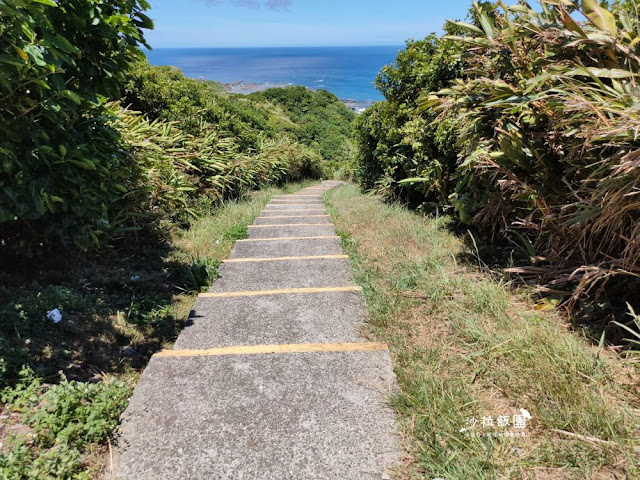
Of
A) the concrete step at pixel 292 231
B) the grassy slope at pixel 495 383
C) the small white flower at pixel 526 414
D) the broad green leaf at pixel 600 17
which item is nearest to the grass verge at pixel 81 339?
the concrete step at pixel 292 231

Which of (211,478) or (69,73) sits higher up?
(69,73)

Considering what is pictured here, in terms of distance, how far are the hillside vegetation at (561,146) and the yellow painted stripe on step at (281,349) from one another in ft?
4.23

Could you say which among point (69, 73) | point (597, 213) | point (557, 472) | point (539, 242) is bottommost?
point (557, 472)

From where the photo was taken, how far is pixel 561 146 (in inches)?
112

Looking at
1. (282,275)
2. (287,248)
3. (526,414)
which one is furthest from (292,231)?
(526,414)

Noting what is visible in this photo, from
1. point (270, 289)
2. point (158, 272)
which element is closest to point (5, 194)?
point (158, 272)

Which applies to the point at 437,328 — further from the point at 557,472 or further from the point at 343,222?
the point at 343,222

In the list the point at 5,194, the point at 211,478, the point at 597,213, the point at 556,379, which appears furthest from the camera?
the point at 5,194

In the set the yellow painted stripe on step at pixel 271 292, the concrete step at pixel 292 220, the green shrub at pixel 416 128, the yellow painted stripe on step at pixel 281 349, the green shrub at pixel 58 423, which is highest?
the green shrub at pixel 416 128

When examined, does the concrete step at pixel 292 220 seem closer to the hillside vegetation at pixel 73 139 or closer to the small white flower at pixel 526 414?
the hillside vegetation at pixel 73 139

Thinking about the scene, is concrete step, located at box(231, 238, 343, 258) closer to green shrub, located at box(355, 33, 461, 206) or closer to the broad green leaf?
green shrub, located at box(355, 33, 461, 206)

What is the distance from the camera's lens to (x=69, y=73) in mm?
2875

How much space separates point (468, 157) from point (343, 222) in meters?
2.61

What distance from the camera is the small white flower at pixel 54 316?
2.81 m
